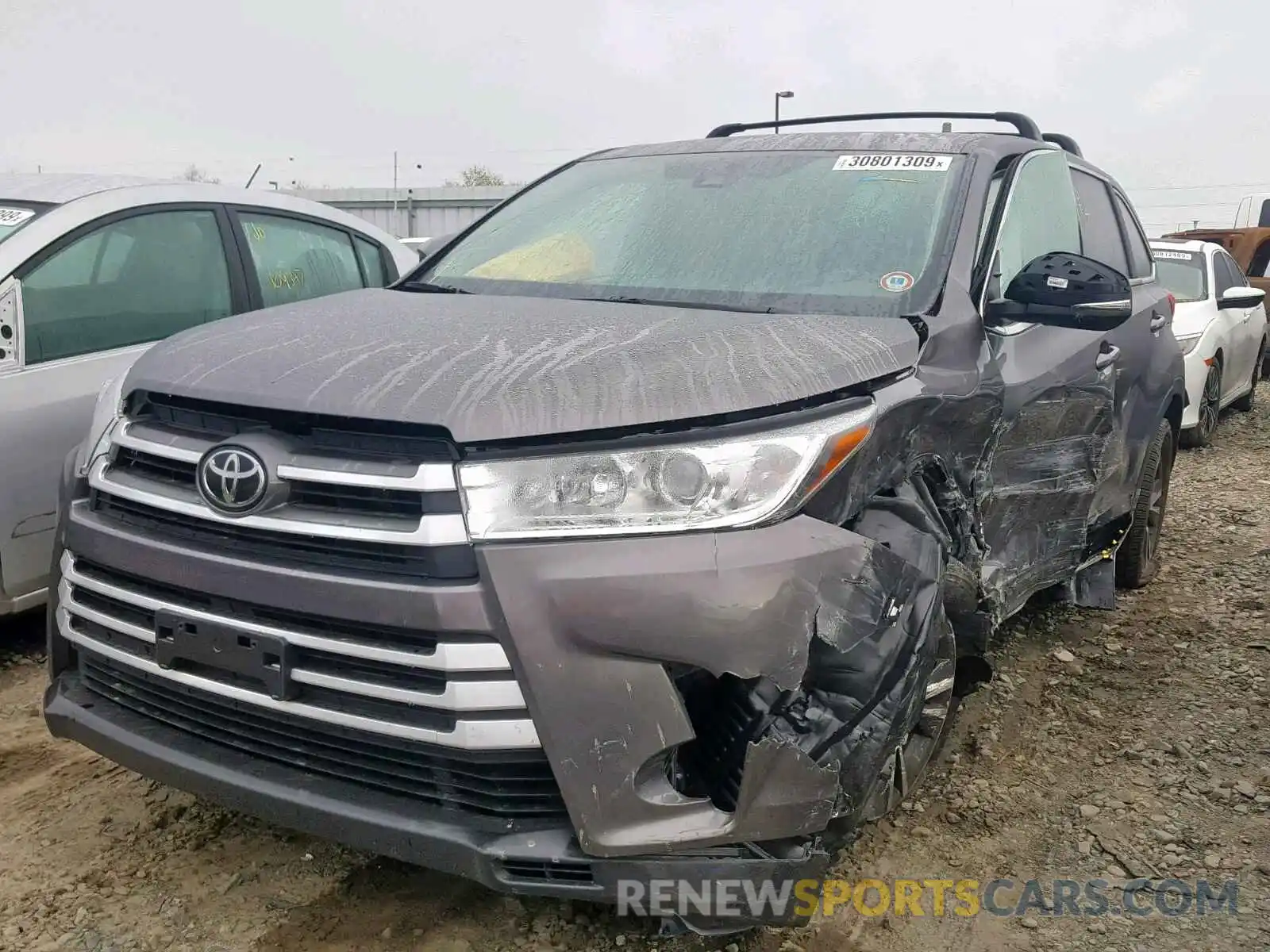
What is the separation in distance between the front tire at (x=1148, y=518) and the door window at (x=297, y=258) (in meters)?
3.46

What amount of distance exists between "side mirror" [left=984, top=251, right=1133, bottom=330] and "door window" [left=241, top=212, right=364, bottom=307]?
2.89 meters

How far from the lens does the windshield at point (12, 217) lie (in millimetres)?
3666

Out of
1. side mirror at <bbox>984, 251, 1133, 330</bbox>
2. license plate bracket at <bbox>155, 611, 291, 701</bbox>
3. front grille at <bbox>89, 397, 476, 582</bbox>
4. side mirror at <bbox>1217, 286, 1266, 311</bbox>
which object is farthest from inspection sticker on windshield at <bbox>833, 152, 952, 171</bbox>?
side mirror at <bbox>1217, 286, 1266, 311</bbox>

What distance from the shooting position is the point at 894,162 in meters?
2.99

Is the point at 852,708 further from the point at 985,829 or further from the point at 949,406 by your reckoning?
the point at 985,829

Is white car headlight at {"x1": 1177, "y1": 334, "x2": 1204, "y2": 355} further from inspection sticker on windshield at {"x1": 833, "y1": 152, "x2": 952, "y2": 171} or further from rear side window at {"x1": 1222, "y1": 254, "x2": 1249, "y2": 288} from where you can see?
inspection sticker on windshield at {"x1": 833, "y1": 152, "x2": 952, "y2": 171}

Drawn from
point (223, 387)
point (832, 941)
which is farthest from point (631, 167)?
point (832, 941)

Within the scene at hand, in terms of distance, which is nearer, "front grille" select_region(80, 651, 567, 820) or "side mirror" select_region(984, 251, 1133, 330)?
"front grille" select_region(80, 651, 567, 820)

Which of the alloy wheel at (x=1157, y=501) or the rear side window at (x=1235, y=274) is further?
the rear side window at (x=1235, y=274)

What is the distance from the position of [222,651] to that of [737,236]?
1.70 meters

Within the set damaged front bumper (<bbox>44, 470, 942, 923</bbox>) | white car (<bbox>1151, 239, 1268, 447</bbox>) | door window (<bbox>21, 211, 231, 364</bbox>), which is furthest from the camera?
white car (<bbox>1151, 239, 1268, 447</bbox>)

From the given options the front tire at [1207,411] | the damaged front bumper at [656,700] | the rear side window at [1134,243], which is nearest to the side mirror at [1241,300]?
the front tire at [1207,411]

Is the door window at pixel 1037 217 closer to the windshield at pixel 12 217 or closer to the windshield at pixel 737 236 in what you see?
the windshield at pixel 737 236

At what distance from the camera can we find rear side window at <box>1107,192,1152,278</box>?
4309 millimetres
